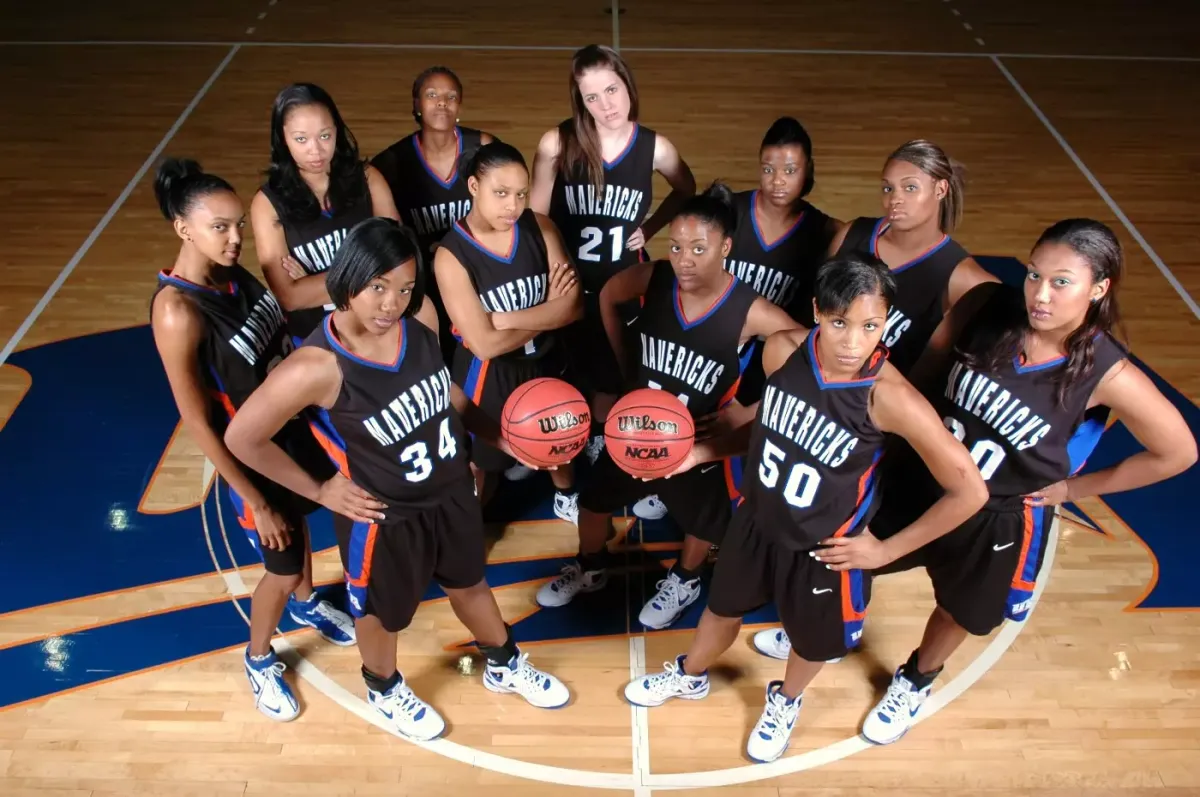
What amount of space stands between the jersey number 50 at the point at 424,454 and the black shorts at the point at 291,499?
42cm

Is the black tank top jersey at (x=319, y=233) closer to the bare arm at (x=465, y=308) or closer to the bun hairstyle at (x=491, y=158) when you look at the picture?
the bare arm at (x=465, y=308)

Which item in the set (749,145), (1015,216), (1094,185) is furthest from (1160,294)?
(749,145)

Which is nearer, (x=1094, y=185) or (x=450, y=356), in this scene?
(x=450, y=356)

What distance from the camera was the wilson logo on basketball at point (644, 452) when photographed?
278cm

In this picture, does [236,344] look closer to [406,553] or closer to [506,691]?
[406,553]

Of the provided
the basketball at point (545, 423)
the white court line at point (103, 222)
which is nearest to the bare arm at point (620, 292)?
the basketball at point (545, 423)

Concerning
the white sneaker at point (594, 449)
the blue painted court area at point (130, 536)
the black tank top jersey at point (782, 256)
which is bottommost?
the blue painted court area at point (130, 536)

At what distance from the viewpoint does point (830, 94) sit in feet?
26.6

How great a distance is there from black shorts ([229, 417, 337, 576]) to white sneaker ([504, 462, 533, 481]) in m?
1.32

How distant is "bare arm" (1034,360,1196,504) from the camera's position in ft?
7.98

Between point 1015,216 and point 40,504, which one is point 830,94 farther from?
point 40,504

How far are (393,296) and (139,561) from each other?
2104mm

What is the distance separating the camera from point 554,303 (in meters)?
3.21

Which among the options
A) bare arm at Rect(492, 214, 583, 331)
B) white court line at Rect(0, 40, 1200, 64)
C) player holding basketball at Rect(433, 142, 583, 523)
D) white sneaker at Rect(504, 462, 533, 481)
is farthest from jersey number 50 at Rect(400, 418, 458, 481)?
white court line at Rect(0, 40, 1200, 64)
